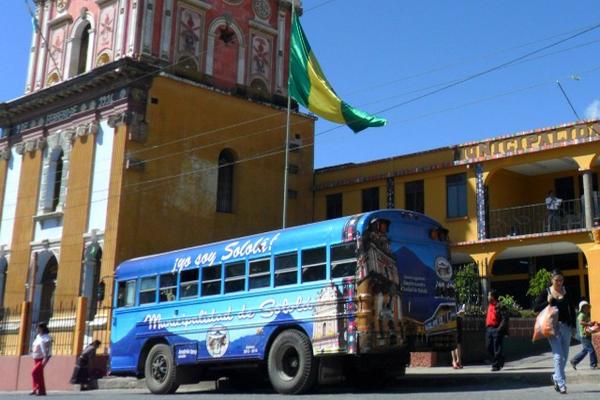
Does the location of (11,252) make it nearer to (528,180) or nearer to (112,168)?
(112,168)

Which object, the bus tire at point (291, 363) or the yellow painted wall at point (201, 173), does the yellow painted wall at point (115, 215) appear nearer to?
the yellow painted wall at point (201, 173)

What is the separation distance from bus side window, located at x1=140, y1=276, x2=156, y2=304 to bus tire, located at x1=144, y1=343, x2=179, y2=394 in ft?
3.61

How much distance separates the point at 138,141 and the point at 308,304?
1492cm

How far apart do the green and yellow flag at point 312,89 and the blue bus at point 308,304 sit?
919 centimetres

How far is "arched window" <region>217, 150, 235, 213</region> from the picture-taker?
28.6 metres

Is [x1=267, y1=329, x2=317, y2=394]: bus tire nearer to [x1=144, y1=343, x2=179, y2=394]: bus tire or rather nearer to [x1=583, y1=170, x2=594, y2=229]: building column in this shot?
[x1=144, y1=343, x2=179, y2=394]: bus tire

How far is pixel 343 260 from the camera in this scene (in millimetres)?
12453

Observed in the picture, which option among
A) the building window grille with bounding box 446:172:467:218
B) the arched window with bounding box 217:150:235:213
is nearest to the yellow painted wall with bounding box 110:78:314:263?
the arched window with bounding box 217:150:235:213

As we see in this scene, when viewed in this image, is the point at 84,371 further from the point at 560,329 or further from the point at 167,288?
the point at 560,329

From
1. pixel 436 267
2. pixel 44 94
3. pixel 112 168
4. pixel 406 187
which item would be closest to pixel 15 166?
pixel 44 94

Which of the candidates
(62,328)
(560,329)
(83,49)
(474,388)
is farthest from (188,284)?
(83,49)

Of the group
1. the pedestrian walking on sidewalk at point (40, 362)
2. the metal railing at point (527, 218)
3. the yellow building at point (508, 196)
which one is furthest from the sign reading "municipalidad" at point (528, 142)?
the pedestrian walking on sidewalk at point (40, 362)

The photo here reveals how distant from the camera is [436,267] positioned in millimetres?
13375

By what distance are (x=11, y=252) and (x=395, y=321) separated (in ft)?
71.6
